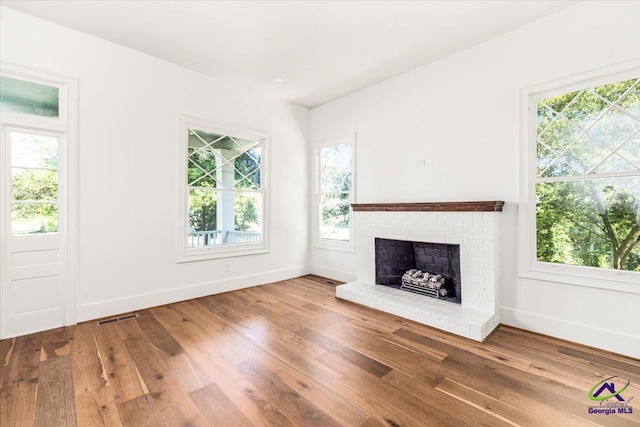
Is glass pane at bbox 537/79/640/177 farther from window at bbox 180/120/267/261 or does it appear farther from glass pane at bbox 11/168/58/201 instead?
glass pane at bbox 11/168/58/201

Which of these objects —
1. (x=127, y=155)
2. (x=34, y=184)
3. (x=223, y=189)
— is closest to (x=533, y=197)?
(x=223, y=189)

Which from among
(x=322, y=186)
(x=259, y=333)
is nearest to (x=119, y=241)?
(x=259, y=333)

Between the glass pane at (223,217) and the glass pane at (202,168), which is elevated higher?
the glass pane at (202,168)

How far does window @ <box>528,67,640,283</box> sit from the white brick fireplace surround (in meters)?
0.44

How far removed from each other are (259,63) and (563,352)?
438cm

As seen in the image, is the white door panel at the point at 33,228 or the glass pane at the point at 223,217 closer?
the white door panel at the point at 33,228

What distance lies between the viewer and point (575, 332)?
2684 mm

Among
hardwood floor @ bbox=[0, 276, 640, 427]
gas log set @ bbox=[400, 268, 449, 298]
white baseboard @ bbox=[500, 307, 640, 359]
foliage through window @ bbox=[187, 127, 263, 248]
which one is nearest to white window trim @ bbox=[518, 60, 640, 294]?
white baseboard @ bbox=[500, 307, 640, 359]

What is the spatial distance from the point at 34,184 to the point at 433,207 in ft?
13.8

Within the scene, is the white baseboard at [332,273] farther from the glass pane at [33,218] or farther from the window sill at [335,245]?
the glass pane at [33,218]

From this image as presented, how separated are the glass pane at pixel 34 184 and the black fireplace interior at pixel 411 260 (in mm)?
3764

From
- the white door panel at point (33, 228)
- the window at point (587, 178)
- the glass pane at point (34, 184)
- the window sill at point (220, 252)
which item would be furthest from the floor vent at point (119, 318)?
the window at point (587, 178)

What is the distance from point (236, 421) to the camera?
1.70m

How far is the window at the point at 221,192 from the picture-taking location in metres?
4.05
